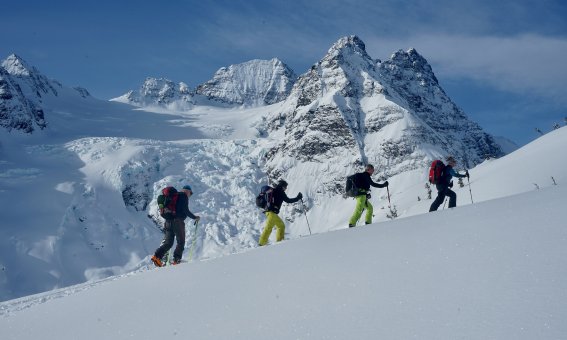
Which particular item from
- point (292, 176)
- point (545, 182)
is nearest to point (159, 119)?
point (292, 176)

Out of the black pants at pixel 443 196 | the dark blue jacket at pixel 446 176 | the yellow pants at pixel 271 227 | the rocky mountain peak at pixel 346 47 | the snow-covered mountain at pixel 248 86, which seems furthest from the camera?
the snow-covered mountain at pixel 248 86

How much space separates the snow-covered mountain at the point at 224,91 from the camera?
169125mm

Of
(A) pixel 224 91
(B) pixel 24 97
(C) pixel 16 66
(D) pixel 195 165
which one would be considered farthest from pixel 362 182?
(A) pixel 224 91

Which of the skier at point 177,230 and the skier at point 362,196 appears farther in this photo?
the skier at point 362,196

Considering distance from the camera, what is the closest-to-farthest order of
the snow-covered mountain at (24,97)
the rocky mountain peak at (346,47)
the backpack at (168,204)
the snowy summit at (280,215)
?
1. the snowy summit at (280,215)
2. the backpack at (168,204)
3. the snow-covered mountain at (24,97)
4. the rocky mountain peak at (346,47)

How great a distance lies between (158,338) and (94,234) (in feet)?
265

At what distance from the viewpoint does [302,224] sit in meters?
111

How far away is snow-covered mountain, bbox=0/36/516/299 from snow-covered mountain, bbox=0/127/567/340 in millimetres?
30228

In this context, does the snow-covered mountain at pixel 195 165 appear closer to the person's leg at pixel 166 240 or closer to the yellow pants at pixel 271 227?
the yellow pants at pixel 271 227

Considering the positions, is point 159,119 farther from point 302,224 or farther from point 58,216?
point 58,216

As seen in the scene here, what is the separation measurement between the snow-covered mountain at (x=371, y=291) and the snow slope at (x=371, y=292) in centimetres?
1

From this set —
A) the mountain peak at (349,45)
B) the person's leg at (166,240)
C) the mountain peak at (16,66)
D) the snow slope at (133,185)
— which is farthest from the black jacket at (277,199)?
the mountain peak at (16,66)

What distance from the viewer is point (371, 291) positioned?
4062 millimetres

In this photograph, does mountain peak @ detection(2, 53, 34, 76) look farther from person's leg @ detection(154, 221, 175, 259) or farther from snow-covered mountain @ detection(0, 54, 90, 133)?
person's leg @ detection(154, 221, 175, 259)
